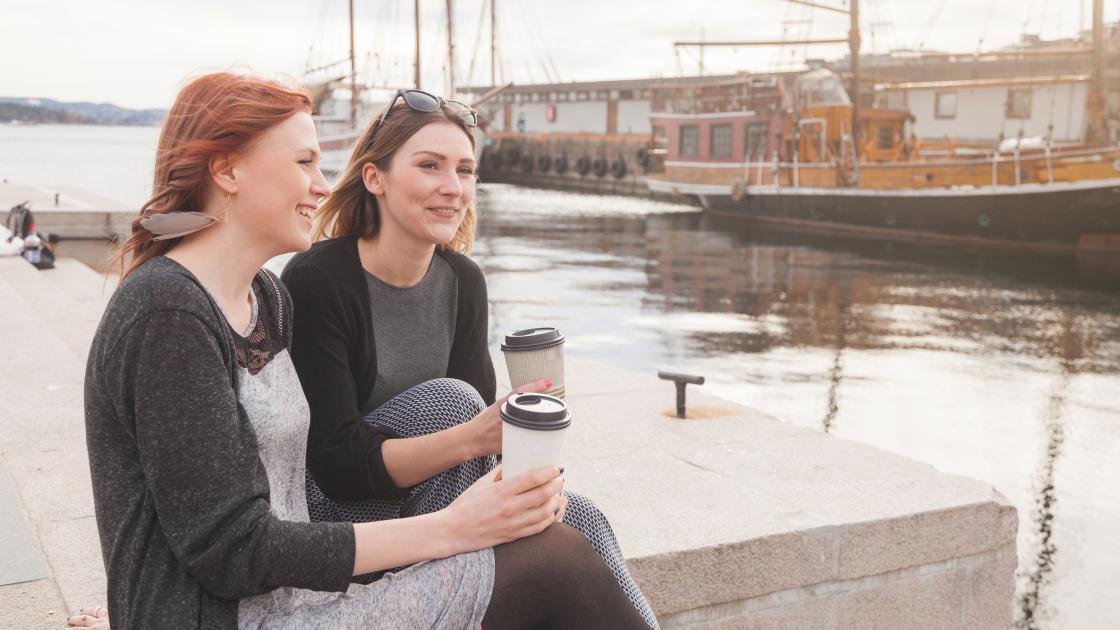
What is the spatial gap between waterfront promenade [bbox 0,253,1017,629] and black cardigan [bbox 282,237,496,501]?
73cm

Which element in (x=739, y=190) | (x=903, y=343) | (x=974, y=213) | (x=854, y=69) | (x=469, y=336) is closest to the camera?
(x=469, y=336)

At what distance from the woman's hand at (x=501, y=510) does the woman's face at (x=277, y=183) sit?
19.0 inches

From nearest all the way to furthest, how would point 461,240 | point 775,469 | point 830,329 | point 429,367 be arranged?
point 429,367
point 461,240
point 775,469
point 830,329

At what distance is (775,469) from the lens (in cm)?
344

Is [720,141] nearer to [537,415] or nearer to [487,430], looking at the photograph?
[487,430]

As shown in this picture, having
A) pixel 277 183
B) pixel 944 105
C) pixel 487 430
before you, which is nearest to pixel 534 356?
pixel 487 430

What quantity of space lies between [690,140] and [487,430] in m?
29.2

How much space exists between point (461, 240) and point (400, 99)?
40 cm

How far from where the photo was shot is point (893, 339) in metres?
11.7

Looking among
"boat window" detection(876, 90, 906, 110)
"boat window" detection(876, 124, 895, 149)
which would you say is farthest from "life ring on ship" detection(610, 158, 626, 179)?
"boat window" detection(876, 124, 895, 149)

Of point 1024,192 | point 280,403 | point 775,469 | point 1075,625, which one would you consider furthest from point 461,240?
point 1024,192

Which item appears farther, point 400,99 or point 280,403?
point 400,99

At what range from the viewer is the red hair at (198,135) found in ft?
5.02

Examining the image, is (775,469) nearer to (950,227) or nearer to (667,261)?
(667,261)
